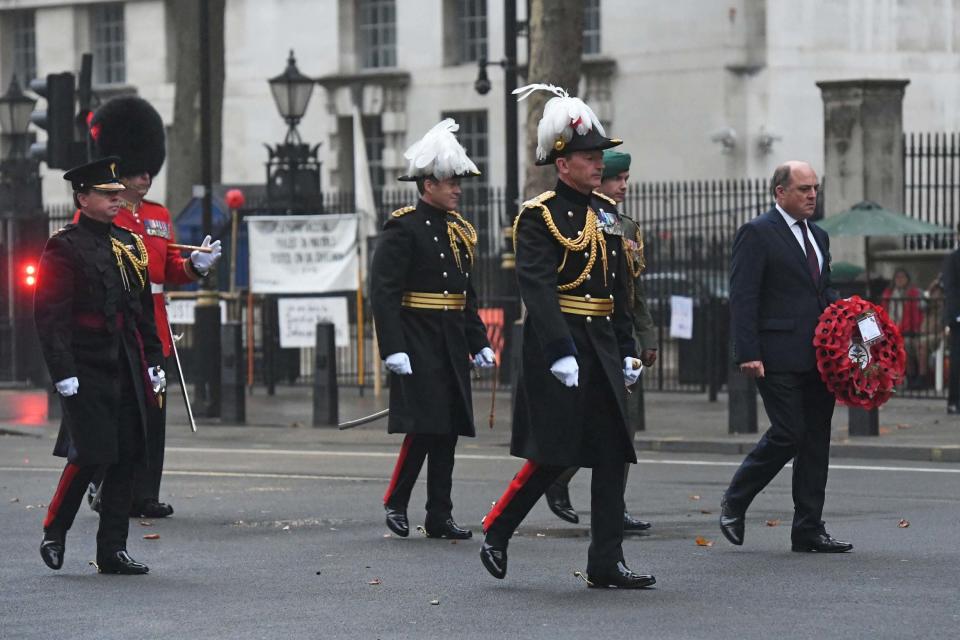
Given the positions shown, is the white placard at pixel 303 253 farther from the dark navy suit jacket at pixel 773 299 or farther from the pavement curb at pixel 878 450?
the dark navy suit jacket at pixel 773 299

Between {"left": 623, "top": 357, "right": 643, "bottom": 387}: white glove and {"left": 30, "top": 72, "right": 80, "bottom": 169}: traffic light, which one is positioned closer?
{"left": 623, "top": 357, "right": 643, "bottom": 387}: white glove

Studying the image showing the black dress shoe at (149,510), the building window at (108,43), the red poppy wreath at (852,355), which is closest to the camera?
the red poppy wreath at (852,355)

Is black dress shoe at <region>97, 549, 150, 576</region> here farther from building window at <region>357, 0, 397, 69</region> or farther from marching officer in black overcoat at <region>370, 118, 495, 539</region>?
building window at <region>357, 0, 397, 69</region>

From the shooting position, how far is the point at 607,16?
3959 cm

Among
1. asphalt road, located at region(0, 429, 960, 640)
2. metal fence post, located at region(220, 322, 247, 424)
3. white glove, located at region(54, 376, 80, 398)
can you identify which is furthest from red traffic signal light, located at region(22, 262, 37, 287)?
white glove, located at region(54, 376, 80, 398)

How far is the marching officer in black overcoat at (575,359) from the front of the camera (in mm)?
8953

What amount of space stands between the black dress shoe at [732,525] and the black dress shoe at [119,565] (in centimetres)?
275

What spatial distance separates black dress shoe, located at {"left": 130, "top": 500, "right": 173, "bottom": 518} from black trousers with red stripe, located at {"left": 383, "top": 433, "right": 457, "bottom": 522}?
1608 mm

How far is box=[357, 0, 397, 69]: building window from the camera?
141 ft

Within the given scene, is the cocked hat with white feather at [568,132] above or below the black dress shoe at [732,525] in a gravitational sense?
above

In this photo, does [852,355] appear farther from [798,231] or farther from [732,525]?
[732,525]

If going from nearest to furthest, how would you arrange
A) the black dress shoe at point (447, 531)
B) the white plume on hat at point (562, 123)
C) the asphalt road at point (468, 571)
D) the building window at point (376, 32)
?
the asphalt road at point (468, 571) < the white plume on hat at point (562, 123) < the black dress shoe at point (447, 531) < the building window at point (376, 32)

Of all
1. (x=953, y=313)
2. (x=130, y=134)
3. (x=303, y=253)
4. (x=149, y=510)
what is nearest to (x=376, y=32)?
(x=303, y=253)

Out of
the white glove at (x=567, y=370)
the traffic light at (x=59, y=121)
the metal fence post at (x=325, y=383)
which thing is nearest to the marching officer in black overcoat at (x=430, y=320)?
the white glove at (x=567, y=370)
